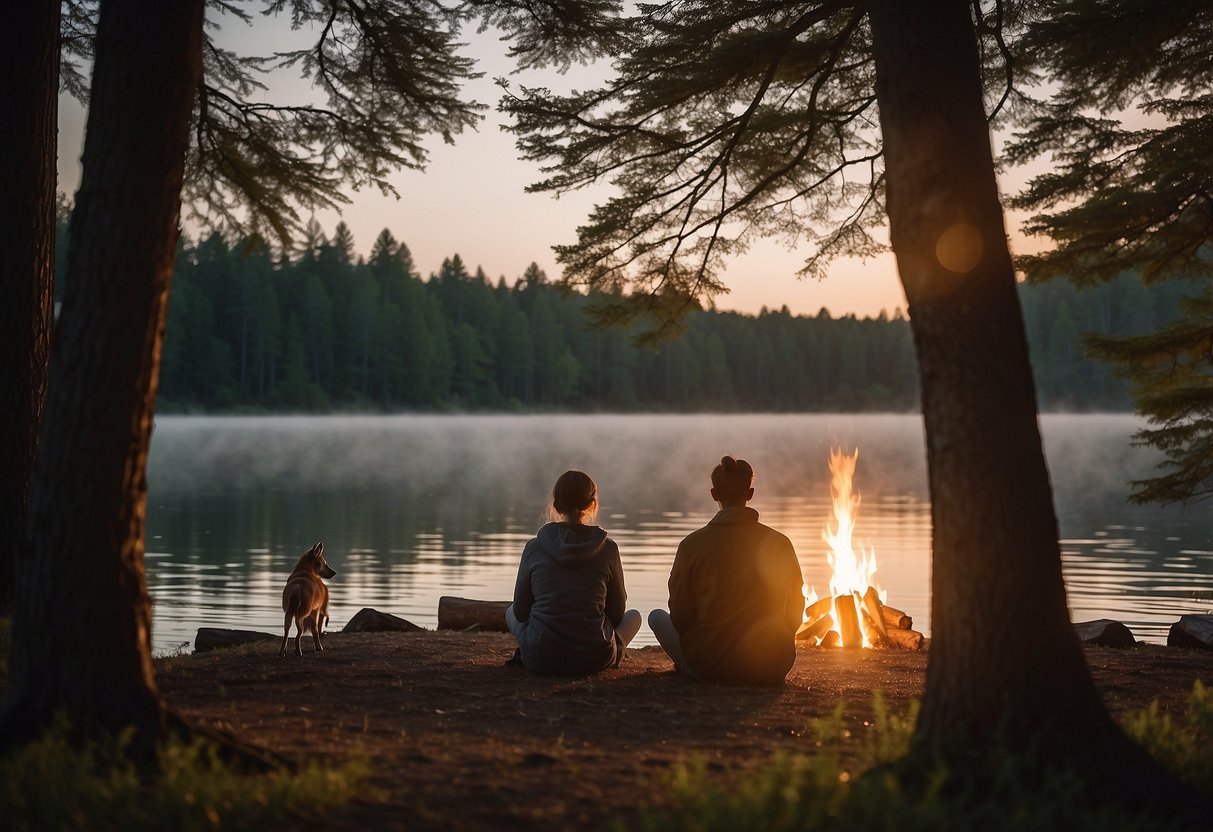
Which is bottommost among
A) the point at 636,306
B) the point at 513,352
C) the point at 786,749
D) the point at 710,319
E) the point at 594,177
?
the point at 786,749

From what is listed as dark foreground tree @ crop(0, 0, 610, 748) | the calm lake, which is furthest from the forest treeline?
dark foreground tree @ crop(0, 0, 610, 748)

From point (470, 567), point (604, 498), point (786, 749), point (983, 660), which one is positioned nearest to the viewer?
point (983, 660)

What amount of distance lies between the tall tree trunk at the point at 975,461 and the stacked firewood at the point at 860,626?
4.93 meters

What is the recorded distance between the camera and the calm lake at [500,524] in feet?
45.6

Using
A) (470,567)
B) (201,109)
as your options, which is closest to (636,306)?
(201,109)

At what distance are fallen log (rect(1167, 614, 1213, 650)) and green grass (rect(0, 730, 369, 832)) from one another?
7461mm

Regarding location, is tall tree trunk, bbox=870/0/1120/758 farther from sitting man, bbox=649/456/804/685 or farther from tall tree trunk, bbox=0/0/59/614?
tall tree trunk, bbox=0/0/59/614

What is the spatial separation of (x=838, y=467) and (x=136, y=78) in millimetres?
7411

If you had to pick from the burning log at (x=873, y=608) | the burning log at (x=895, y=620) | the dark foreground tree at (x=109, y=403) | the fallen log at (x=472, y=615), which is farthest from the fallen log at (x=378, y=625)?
the dark foreground tree at (x=109, y=403)

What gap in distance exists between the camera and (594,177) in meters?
8.45

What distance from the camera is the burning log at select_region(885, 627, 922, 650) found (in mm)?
9047

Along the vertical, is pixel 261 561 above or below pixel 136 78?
below

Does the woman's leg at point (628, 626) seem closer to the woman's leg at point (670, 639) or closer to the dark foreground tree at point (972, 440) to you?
the woman's leg at point (670, 639)

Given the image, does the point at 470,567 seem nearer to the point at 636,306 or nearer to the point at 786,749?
the point at 636,306
